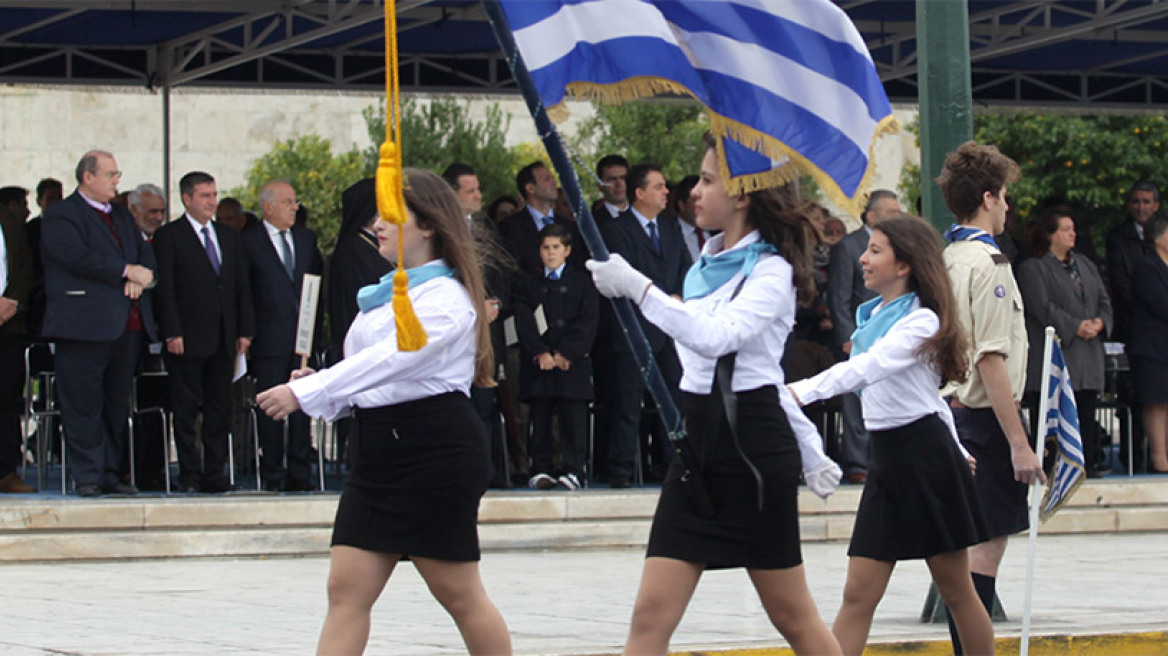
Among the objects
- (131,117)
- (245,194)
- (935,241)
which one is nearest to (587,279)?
(935,241)

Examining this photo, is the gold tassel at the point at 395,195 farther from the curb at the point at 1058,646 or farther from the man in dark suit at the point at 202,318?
the man in dark suit at the point at 202,318

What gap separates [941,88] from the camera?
885 cm

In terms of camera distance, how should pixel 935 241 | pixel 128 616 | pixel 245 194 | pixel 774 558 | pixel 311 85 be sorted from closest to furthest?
1. pixel 774 558
2. pixel 935 241
3. pixel 128 616
4. pixel 311 85
5. pixel 245 194

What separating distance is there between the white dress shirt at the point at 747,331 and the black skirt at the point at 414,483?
71cm

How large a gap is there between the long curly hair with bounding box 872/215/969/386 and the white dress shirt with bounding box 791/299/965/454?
1.4 inches

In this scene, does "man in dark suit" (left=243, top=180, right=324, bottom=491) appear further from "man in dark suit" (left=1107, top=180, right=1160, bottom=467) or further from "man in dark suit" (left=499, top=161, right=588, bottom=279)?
"man in dark suit" (left=1107, top=180, right=1160, bottom=467)

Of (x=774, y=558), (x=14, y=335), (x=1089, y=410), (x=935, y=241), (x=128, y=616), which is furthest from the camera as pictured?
(x=1089, y=410)

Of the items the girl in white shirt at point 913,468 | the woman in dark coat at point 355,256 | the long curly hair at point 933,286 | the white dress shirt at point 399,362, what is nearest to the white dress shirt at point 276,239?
the woman in dark coat at point 355,256

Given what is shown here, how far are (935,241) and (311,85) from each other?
37.8 feet

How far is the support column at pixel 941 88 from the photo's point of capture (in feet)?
28.8

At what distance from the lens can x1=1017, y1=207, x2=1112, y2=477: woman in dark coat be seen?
44.4 ft

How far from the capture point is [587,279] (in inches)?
516

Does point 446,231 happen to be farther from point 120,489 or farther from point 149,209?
point 149,209

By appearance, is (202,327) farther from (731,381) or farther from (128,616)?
→ (731,381)
